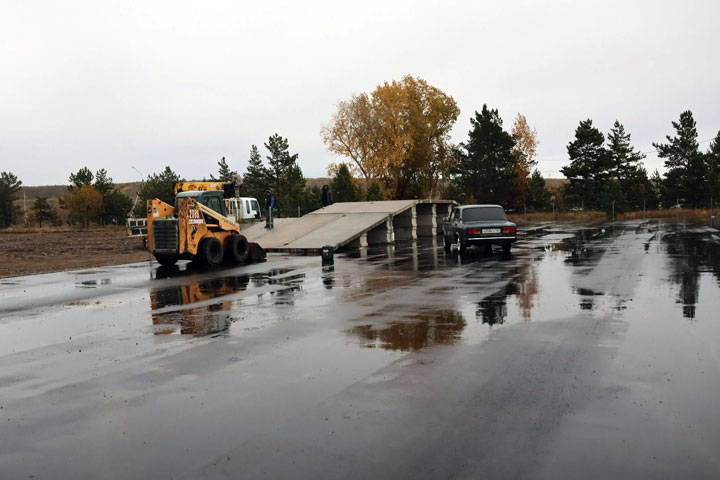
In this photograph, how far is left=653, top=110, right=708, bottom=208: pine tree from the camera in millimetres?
68062

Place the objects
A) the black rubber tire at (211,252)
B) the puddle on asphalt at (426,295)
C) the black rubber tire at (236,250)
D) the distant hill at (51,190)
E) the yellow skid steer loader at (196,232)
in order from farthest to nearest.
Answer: the distant hill at (51,190) < the black rubber tire at (236,250) < the black rubber tire at (211,252) < the yellow skid steer loader at (196,232) < the puddle on asphalt at (426,295)

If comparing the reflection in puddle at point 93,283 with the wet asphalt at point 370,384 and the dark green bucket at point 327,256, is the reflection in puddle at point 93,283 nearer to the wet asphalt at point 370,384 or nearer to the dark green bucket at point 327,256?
the wet asphalt at point 370,384

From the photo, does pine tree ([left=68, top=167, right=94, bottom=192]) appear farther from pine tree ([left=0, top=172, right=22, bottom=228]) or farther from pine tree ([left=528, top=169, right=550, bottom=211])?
pine tree ([left=528, top=169, right=550, bottom=211])

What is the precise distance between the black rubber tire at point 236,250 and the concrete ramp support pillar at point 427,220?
1929cm

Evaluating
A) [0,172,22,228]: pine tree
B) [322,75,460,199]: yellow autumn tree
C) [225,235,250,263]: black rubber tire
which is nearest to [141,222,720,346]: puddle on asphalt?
[225,235,250,263]: black rubber tire

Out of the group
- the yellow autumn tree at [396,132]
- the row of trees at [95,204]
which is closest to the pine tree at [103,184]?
the row of trees at [95,204]

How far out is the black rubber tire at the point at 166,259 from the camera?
20.9 meters

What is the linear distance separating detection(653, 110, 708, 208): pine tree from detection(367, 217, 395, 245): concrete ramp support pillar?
48914 millimetres

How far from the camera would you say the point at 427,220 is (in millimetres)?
40031

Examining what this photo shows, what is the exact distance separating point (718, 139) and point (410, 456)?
267 feet

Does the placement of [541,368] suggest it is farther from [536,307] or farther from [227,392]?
[536,307]

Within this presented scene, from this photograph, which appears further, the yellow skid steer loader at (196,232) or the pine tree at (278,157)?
the pine tree at (278,157)

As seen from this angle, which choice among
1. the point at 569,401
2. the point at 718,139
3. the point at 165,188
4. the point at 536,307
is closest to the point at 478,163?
the point at 718,139

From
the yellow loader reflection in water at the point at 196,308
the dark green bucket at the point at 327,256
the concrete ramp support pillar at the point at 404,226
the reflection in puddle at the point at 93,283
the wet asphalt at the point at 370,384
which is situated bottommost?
the wet asphalt at the point at 370,384
